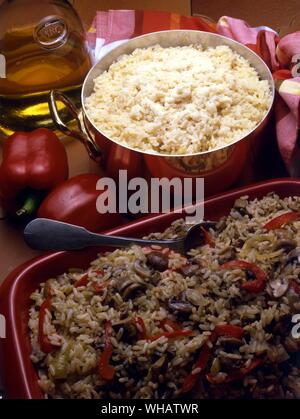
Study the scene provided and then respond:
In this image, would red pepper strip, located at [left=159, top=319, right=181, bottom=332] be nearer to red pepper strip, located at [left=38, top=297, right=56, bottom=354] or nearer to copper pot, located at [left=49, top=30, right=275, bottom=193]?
red pepper strip, located at [left=38, top=297, right=56, bottom=354]

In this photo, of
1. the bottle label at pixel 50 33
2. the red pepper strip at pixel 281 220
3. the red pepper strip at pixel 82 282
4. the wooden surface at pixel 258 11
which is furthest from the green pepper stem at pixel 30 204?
the wooden surface at pixel 258 11

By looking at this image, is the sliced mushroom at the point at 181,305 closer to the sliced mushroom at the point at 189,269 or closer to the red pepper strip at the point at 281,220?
the sliced mushroom at the point at 189,269

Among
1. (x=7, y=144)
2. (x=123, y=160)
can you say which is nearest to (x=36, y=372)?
(x=123, y=160)

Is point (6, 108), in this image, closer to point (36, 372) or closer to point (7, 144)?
point (7, 144)

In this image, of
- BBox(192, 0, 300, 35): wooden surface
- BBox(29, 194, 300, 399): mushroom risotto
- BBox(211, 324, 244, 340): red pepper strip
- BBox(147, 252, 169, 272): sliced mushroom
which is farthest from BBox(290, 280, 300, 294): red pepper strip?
BBox(192, 0, 300, 35): wooden surface

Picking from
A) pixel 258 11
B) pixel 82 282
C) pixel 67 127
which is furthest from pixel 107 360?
pixel 258 11
